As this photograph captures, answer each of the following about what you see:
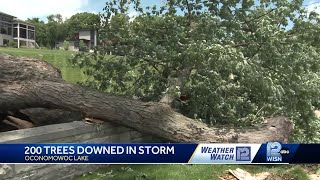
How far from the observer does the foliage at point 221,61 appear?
779 centimetres

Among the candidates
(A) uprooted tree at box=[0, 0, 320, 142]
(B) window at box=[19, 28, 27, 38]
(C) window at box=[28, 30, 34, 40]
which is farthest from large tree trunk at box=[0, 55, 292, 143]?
(C) window at box=[28, 30, 34, 40]

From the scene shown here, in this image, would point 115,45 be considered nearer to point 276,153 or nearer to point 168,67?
point 168,67

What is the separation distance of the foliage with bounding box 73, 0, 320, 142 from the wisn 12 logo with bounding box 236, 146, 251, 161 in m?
1.97

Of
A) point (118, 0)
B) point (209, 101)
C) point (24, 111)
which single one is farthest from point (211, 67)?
point (24, 111)

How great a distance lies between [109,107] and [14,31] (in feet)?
281

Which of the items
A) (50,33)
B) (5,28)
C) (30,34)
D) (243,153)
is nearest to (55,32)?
(50,33)

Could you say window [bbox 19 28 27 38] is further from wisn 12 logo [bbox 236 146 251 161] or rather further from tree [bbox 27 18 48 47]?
wisn 12 logo [bbox 236 146 251 161]

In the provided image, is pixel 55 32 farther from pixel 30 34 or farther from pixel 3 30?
pixel 3 30

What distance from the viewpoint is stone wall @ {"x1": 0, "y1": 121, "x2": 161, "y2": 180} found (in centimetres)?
543

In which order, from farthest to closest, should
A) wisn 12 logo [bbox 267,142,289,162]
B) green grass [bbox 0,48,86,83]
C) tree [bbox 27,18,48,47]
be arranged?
tree [bbox 27,18,48,47] < green grass [bbox 0,48,86,83] < wisn 12 logo [bbox 267,142,289,162]

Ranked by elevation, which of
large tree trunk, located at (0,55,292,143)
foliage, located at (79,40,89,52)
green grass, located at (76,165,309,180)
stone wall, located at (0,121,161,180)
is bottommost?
green grass, located at (76,165,309,180)

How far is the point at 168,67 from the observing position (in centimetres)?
865

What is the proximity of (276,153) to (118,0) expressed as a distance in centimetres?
515

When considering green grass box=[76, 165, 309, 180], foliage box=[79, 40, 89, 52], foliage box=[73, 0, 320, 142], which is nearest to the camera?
green grass box=[76, 165, 309, 180]
